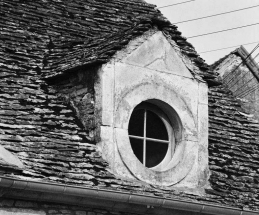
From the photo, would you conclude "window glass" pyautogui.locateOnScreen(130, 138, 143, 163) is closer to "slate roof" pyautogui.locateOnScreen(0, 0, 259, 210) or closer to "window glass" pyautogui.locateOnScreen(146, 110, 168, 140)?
"window glass" pyautogui.locateOnScreen(146, 110, 168, 140)

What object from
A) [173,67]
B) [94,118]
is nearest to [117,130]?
[94,118]

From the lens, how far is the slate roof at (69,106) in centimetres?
1506

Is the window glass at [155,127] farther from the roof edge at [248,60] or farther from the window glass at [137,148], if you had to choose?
the roof edge at [248,60]

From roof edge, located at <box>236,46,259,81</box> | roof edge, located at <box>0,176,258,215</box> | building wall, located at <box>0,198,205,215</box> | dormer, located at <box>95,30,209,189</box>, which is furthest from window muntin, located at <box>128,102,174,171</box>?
roof edge, located at <box>236,46,259,81</box>

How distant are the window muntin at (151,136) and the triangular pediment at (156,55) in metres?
0.53

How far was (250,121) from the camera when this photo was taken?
Answer: 719 inches

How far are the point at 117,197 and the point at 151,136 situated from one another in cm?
158

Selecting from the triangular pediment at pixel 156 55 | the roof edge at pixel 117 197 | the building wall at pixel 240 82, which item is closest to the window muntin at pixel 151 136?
the triangular pediment at pixel 156 55

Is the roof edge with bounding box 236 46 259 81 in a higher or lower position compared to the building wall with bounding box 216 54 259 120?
higher

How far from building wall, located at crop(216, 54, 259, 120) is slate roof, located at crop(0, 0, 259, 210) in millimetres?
1255

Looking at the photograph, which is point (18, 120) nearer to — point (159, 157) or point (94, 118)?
point (94, 118)

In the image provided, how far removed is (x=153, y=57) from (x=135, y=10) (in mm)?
3076

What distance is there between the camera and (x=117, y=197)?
48.8 ft

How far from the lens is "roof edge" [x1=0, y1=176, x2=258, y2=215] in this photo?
46.7 feet
